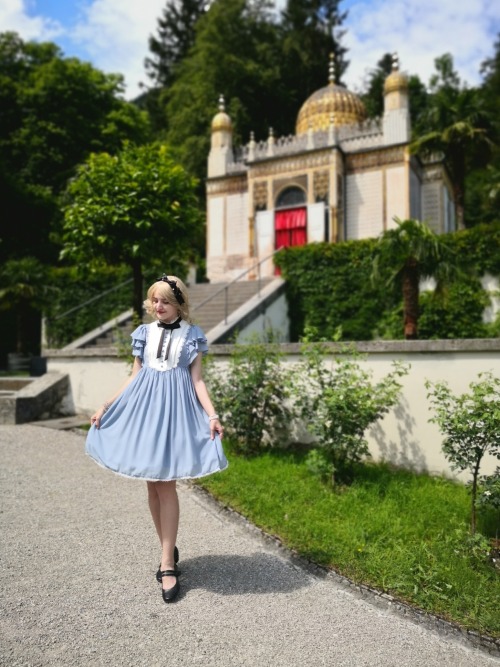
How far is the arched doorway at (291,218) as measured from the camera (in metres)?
22.2

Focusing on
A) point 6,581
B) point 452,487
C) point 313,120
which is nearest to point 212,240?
point 313,120

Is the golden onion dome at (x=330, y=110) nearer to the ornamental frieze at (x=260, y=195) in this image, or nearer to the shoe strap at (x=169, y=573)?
the ornamental frieze at (x=260, y=195)

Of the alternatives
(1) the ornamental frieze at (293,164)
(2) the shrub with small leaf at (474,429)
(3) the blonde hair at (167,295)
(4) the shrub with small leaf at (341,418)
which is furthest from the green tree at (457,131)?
(3) the blonde hair at (167,295)

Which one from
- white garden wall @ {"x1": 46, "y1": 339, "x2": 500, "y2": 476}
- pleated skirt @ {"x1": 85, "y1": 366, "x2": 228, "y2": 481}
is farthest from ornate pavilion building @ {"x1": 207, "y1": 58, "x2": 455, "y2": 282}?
pleated skirt @ {"x1": 85, "y1": 366, "x2": 228, "y2": 481}

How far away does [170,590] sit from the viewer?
3.11 meters

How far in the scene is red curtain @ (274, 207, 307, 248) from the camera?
72.9ft

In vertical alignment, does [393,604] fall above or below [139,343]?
below

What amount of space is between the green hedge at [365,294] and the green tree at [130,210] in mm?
5202

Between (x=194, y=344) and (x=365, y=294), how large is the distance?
40.6ft

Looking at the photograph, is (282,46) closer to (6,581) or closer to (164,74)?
(164,74)

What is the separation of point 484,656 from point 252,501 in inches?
98.8

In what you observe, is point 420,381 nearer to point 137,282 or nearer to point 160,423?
point 160,423

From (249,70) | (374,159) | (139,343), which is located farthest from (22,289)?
(249,70)

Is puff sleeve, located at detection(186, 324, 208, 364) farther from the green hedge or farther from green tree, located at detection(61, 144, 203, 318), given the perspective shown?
the green hedge
